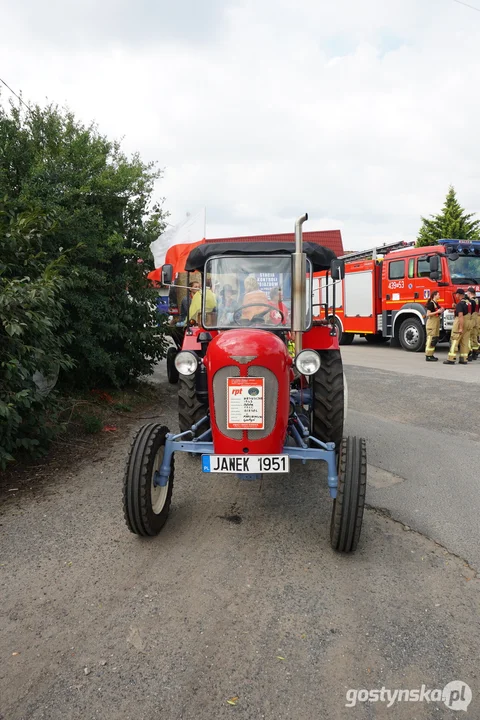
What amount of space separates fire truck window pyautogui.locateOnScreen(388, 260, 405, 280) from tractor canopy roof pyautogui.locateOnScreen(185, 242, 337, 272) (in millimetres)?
10364

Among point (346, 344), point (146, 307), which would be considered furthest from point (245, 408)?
point (346, 344)

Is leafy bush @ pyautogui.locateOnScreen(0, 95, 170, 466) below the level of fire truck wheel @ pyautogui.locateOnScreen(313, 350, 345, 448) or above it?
above

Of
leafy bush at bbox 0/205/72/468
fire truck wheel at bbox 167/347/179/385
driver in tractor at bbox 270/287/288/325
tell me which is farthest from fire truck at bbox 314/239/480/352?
leafy bush at bbox 0/205/72/468

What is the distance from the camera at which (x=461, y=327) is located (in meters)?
12.0

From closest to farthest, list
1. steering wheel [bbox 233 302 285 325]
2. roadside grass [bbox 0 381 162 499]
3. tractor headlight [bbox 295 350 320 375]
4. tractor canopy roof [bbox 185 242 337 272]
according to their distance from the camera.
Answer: tractor headlight [bbox 295 350 320 375] < steering wheel [bbox 233 302 285 325] < roadside grass [bbox 0 381 162 499] < tractor canopy roof [bbox 185 242 337 272]

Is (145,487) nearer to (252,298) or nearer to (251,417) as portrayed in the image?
(251,417)

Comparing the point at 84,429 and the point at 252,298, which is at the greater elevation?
the point at 252,298

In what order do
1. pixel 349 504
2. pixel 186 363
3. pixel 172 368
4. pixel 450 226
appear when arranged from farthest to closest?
pixel 450 226
pixel 172 368
pixel 186 363
pixel 349 504

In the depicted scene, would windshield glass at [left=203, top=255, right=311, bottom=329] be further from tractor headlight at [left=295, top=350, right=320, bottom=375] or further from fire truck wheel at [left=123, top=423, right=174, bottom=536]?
fire truck wheel at [left=123, top=423, right=174, bottom=536]

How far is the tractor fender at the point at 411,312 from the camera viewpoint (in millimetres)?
14155

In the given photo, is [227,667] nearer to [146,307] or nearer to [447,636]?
[447,636]

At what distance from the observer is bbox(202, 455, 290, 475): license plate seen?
3.21 m

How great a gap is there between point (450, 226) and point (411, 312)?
760 inches

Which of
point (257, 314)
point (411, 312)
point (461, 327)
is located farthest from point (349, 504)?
point (411, 312)
